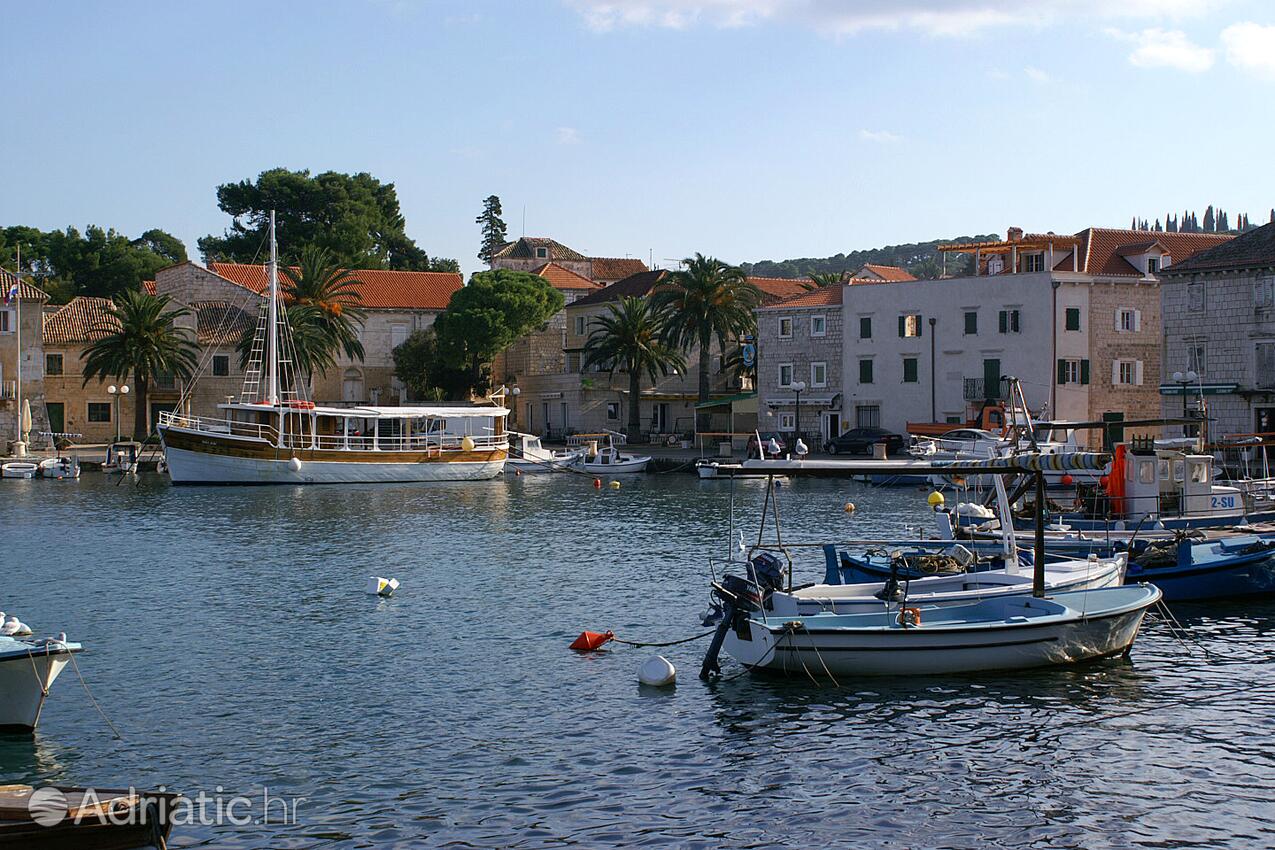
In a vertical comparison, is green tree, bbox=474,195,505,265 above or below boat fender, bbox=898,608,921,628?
above

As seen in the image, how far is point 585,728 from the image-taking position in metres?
19.0

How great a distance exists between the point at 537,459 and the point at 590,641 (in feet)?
156

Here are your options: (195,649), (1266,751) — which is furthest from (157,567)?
(1266,751)

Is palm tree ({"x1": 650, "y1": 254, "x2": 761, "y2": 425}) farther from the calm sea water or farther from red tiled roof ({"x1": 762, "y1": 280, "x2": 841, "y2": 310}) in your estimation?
the calm sea water

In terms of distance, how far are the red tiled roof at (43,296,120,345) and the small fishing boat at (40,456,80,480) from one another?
45.5 ft

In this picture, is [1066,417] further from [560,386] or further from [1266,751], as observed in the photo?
[1266,751]

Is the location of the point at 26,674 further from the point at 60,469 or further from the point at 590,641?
the point at 60,469

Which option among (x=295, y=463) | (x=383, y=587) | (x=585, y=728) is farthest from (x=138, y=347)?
(x=585, y=728)

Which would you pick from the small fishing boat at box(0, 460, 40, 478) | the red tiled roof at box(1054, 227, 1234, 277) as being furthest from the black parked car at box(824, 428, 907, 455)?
the small fishing boat at box(0, 460, 40, 478)

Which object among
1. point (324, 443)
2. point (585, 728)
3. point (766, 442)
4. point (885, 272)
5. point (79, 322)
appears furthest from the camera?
point (885, 272)

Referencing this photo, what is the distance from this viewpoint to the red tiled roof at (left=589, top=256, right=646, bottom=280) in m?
108

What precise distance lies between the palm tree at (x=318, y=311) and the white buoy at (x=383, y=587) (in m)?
47.9

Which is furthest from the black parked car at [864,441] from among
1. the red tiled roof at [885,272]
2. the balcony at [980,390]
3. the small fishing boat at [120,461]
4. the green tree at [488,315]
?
the small fishing boat at [120,461]

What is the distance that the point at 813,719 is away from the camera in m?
19.4
